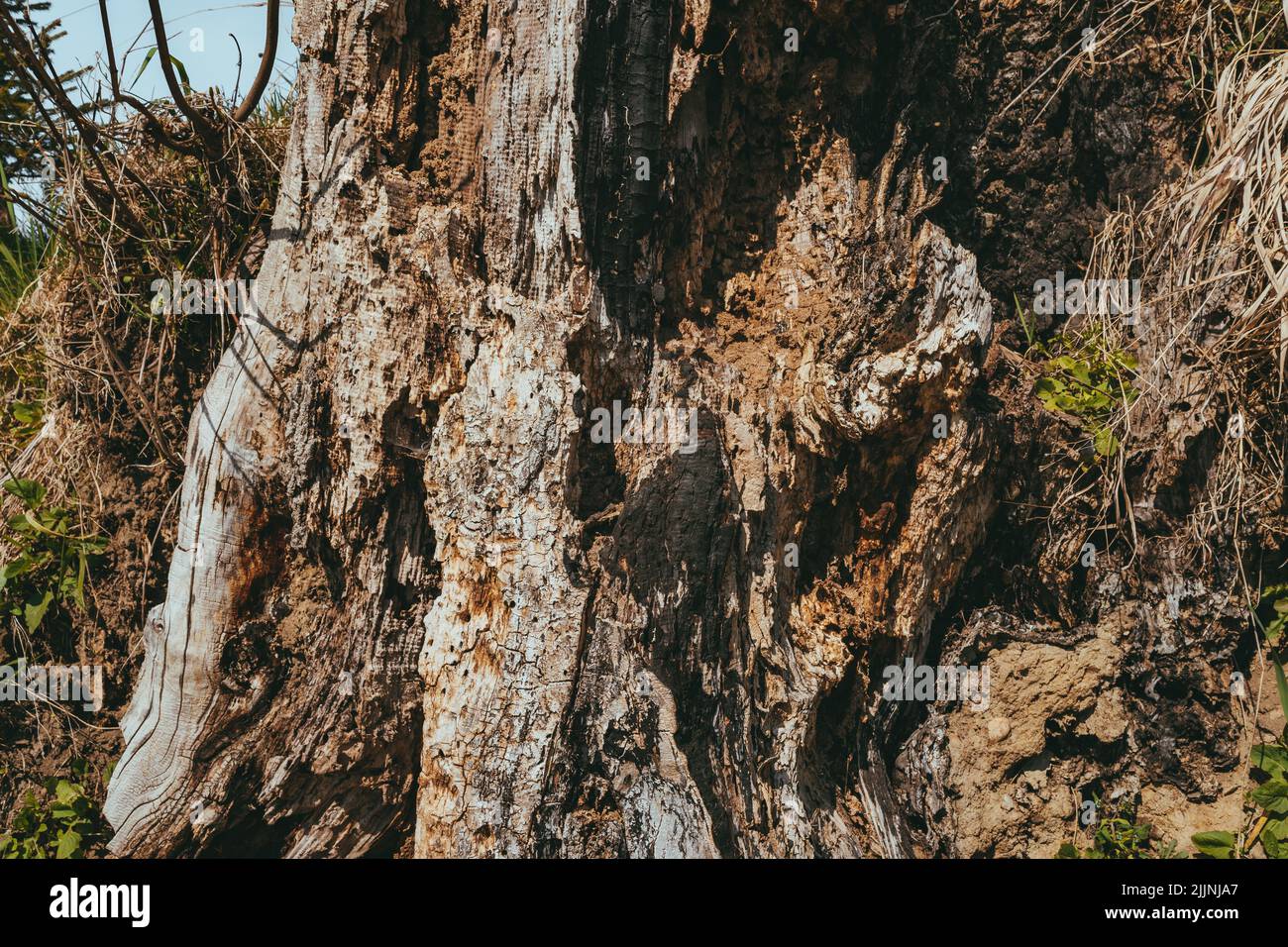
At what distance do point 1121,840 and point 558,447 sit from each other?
249cm

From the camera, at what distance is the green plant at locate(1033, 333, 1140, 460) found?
329cm

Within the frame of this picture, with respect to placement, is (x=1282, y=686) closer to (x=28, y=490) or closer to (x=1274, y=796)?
(x=1274, y=796)

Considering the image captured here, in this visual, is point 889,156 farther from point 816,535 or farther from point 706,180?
point 816,535

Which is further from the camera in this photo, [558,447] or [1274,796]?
[1274,796]

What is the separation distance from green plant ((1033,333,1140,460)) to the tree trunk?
462mm

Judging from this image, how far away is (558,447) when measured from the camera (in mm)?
2703

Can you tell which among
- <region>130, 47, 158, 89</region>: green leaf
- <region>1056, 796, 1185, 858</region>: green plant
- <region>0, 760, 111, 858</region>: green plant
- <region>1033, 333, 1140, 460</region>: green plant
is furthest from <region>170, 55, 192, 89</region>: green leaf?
<region>1056, 796, 1185, 858</region>: green plant

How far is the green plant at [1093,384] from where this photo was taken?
3.29 metres

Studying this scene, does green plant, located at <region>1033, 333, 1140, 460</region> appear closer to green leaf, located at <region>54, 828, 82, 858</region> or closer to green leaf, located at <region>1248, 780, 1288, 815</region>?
green leaf, located at <region>1248, 780, 1288, 815</region>

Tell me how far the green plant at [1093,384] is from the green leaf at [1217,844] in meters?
1.37

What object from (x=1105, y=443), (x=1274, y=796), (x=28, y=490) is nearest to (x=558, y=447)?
(x=1105, y=443)

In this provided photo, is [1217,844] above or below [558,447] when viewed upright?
below

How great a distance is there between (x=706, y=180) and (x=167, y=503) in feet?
7.72

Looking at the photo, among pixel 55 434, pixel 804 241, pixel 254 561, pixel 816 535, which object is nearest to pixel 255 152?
pixel 55 434
